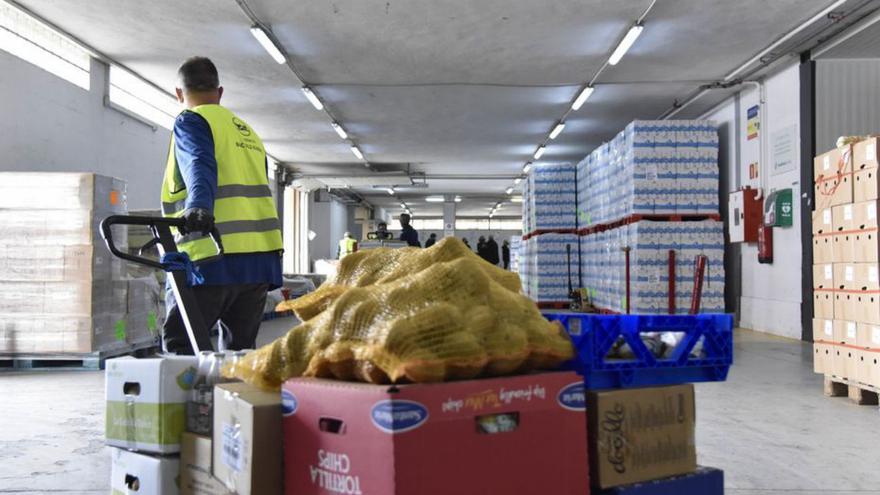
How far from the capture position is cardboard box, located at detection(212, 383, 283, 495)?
5.64ft

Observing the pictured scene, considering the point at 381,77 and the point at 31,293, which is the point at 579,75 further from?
the point at 31,293

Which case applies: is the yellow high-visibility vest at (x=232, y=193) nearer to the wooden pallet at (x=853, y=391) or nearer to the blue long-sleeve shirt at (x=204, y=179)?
the blue long-sleeve shirt at (x=204, y=179)

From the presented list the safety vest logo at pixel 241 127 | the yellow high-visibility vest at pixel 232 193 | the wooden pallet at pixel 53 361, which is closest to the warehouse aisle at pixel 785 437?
the yellow high-visibility vest at pixel 232 193

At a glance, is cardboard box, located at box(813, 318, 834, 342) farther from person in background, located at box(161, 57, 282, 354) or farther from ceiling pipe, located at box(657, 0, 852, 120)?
ceiling pipe, located at box(657, 0, 852, 120)

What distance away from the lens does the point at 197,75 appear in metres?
3.10

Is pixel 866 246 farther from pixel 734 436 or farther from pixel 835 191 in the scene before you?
pixel 734 436

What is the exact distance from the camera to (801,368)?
7.20 meters

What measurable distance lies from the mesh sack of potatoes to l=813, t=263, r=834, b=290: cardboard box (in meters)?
4.45

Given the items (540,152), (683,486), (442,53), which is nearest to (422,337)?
(683,486)

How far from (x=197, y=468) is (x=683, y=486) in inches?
54.0

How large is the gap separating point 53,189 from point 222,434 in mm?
5824

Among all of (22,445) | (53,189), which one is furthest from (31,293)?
(22,445)

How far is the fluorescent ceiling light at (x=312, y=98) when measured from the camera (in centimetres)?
1264

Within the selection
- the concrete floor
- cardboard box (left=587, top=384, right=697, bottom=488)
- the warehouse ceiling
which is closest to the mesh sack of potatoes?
cardboard box (left=587, top=384, right=697, bottom=488)
